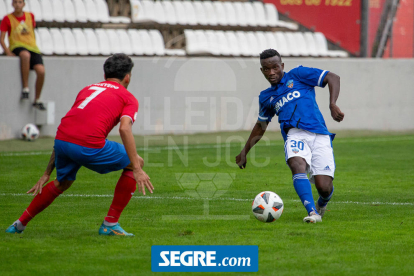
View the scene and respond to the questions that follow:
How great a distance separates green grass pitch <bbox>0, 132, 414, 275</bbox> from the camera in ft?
14.5

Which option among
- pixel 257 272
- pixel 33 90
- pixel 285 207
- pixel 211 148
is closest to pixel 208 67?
pixel 211 148

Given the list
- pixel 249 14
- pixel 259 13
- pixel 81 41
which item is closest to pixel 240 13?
pixel 249 14

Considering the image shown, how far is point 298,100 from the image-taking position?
6402mm

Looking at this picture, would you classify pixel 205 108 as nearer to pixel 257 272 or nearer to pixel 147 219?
pixel 147 219

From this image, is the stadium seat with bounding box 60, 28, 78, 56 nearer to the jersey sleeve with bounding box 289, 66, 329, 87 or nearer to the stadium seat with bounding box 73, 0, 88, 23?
the stadium seat with bounding box 73, 0, 88, 23

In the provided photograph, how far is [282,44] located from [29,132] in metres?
8.80

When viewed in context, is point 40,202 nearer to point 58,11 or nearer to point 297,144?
point 297,144

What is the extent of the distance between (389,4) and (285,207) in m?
15.5

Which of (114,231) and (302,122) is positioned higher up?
(302,122)

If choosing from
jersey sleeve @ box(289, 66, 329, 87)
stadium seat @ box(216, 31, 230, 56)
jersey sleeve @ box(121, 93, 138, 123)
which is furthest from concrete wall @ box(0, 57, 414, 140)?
jersey sleeve @ box(121, 93, 138, 123)

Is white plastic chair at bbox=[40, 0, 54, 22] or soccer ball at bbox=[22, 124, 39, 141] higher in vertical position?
white plastic chair at bbox=[40, 0, 54, 22]

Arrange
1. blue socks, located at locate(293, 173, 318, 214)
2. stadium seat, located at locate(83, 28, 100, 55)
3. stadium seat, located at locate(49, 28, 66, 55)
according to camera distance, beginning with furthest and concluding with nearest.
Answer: stadium seat, located at locate(83, 28, 100, 55) < stadium seat, located at locate(49, 28, 66, 55) < blue socks, located at locate(293, 173, 318, 214)

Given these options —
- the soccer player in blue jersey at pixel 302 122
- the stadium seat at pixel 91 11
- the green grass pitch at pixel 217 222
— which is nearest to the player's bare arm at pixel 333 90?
the soccer player in blue jersey at pixel 302 122

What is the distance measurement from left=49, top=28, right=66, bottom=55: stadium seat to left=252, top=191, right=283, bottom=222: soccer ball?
36.3 feet
